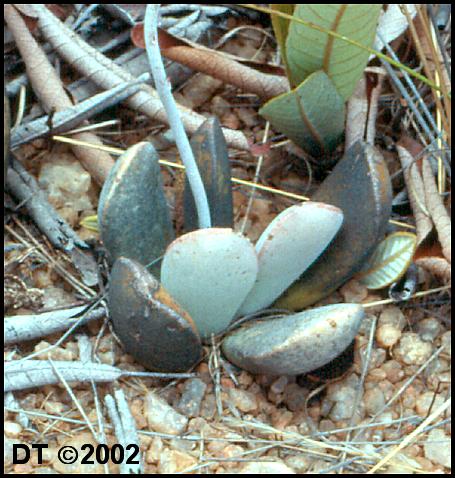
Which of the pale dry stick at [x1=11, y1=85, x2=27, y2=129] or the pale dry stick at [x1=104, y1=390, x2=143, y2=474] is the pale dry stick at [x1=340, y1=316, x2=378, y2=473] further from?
the pale dry stick at [x1=11, y1=85, x2=27, y2=129]

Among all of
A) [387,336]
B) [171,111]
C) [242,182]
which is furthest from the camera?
[242,182]

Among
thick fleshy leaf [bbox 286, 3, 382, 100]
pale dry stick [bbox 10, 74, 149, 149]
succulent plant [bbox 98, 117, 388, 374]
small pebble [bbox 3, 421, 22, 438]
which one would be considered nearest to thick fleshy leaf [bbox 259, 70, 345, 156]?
thick fleshy leaf [bbox 286, 3, 382, 100]

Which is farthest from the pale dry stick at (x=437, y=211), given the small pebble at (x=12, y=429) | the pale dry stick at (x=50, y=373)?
the small pebble at (x=12, y=429)

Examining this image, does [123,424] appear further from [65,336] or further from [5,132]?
[5,132]

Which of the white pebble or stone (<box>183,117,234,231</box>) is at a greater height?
stone (<box>183,117,234,231</box>)

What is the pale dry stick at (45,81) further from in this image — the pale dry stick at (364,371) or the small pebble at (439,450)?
the small pebble at (439,450)

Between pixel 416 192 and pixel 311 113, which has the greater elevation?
pixel 311 113

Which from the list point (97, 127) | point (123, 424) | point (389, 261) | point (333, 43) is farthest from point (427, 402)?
point (97, 127)
